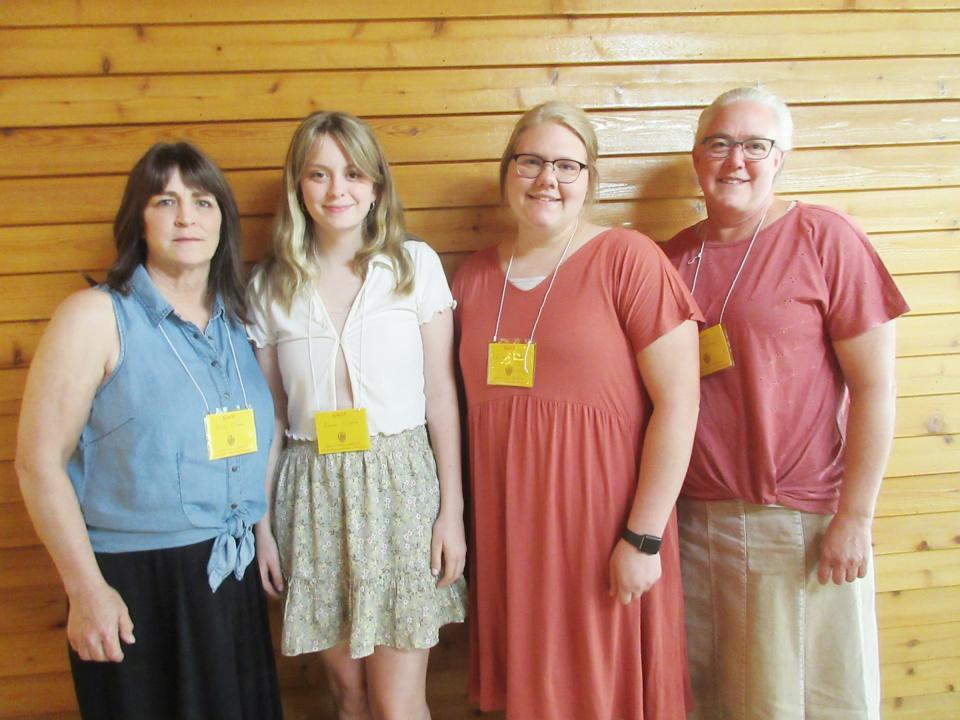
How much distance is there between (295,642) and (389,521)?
13.7 inches

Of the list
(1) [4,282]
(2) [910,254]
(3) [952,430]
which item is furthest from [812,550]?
(1) [4,282]

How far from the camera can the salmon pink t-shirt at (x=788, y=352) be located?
1422mm

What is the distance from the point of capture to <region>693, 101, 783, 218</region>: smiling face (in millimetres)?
1468

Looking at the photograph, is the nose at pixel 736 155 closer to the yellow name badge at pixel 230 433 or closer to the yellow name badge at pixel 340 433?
the yellow name badge at pixel 340 433

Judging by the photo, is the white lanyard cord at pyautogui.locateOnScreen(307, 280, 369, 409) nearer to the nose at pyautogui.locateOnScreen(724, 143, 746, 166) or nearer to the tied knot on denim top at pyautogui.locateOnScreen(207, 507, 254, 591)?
the tied knot on denim top at pyautogui.locateOnScreen(207, 507, 254, 591)

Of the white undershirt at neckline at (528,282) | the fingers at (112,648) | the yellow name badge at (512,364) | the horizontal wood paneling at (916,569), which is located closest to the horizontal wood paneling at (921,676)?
the horizontal wood paneling at (916,569)

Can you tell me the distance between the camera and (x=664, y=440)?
1350 millimetres

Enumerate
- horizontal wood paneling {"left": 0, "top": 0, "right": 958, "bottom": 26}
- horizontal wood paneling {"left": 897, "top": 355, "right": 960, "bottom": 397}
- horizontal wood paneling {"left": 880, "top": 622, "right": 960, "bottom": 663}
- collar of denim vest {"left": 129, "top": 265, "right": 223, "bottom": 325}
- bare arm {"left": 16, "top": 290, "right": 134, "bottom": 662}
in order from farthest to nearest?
1. horizontal wood paneling {"left": 880, "top": 622, "right": 960, "bottom": 663}
2. horizontal wood paneling {"left": 897, "top": 355, "right": 960, "bottom": 397}
3. horizontal wood paneling {"left": 0, "top": 0, "right": 958, "bottom": 26}
4. collar of denim vest {"left": 129, "top": 265, "right": 223, "bottom": 325}
5. bare arm {"left": 16, "top": 290, "right": 134, "bottom": 662}

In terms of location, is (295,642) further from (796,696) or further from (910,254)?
(910,254)

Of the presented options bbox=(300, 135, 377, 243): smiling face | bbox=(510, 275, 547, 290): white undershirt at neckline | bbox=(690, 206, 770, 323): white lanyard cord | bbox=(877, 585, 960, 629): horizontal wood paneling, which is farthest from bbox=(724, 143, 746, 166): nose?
bbox=(877, 585, 960, 629): horizontal wood paneling

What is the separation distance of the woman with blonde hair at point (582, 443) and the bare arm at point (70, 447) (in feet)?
2.71

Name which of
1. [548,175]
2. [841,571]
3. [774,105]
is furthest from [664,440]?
[774,105]

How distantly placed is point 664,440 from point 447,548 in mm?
575

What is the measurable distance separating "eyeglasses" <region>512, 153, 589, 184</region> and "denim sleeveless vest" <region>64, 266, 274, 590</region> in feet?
2.74
